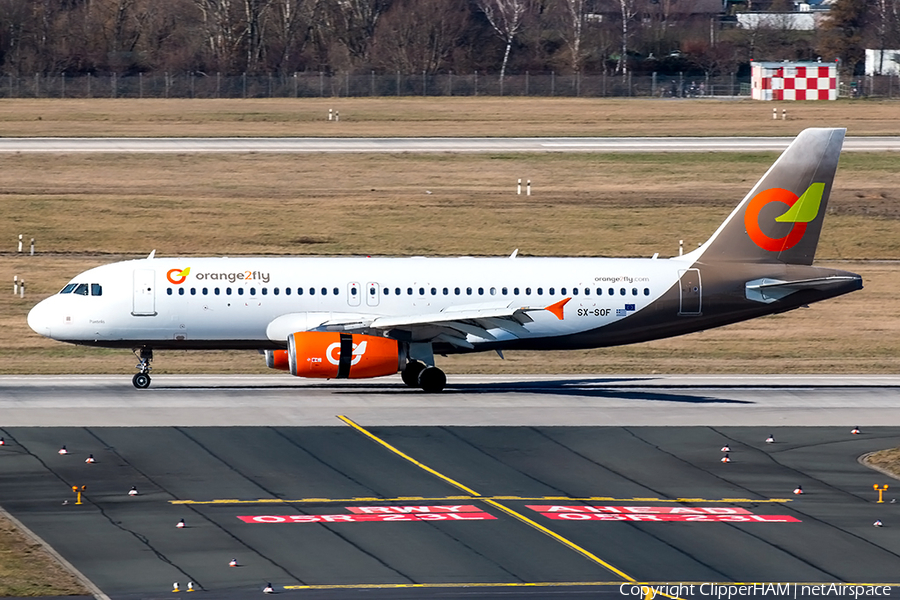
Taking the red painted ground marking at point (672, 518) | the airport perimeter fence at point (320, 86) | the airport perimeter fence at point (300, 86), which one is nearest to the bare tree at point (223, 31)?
the airport perimeter fence at point (320, 86)

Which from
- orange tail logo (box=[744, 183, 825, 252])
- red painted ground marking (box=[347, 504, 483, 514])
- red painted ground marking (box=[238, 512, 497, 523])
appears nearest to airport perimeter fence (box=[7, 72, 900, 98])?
orange tail logo (box=[744, 183, 825, 252])

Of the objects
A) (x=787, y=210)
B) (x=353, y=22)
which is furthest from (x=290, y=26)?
(x=787, y=210)

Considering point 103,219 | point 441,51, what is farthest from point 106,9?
point 103,219

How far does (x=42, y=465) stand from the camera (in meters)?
31.4

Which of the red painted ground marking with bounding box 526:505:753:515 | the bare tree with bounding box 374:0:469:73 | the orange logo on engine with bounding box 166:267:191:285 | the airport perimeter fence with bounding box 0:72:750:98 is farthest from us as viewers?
the bare tree with bounding box 374:0:469:73

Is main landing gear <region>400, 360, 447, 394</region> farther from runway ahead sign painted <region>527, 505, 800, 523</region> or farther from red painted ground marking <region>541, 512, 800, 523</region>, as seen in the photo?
red painted ground marking <region>541, 512, 800, 523</region>

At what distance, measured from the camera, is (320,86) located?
348 feet

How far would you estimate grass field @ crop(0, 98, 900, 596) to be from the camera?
5050cm

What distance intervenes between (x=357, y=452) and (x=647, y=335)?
43.6 feet

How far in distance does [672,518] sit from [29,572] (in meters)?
12.4

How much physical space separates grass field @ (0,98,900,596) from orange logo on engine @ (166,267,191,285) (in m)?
6.29

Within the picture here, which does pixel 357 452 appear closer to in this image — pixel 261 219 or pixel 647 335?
pixel 647 335

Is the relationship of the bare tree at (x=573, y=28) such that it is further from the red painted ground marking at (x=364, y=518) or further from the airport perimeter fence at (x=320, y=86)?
the red painted ground marking at (x=364, y=518)

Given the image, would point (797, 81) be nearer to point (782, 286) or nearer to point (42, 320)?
point (782, 286)
